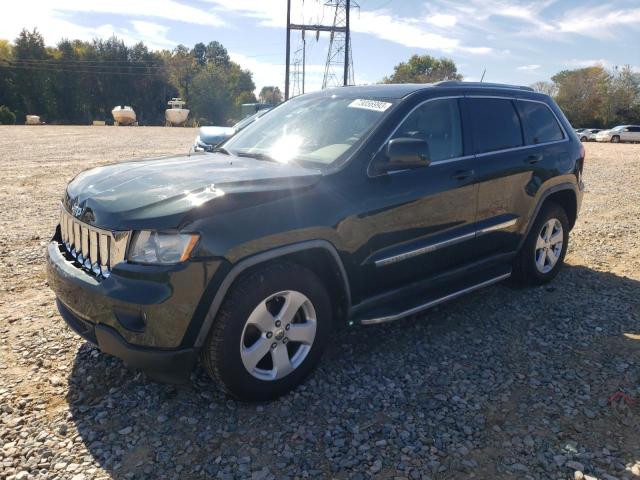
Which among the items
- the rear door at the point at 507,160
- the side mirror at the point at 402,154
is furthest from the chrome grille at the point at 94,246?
the rear door at the point at 507,160

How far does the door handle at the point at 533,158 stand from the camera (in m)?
4.55

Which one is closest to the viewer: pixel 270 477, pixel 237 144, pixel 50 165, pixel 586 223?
pixel 270 477

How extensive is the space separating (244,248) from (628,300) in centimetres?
397

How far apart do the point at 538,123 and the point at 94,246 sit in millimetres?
4103

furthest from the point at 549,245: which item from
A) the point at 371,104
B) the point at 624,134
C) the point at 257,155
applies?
the point at 624,134

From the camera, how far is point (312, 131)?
149 inches

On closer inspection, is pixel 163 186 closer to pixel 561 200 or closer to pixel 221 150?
pixel 221 150

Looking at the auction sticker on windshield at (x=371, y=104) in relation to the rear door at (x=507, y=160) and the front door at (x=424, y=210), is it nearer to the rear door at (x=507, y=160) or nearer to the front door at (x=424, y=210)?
the front door at (x=424, y=210)

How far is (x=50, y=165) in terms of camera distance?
13.3 m

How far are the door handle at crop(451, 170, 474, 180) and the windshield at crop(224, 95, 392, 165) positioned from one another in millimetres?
742

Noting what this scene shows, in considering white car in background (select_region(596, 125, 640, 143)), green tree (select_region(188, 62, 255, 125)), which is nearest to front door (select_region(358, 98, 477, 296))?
white car in background (select_region(596, 125, 640, 143))

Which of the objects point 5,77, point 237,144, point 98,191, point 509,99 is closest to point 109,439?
point 98,191

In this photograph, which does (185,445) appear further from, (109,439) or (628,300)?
(628,300)

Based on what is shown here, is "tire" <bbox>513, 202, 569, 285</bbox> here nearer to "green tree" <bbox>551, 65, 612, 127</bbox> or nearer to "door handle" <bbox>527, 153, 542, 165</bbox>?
"door handle" <bbox>527, 153, 542, 165</bbox>
